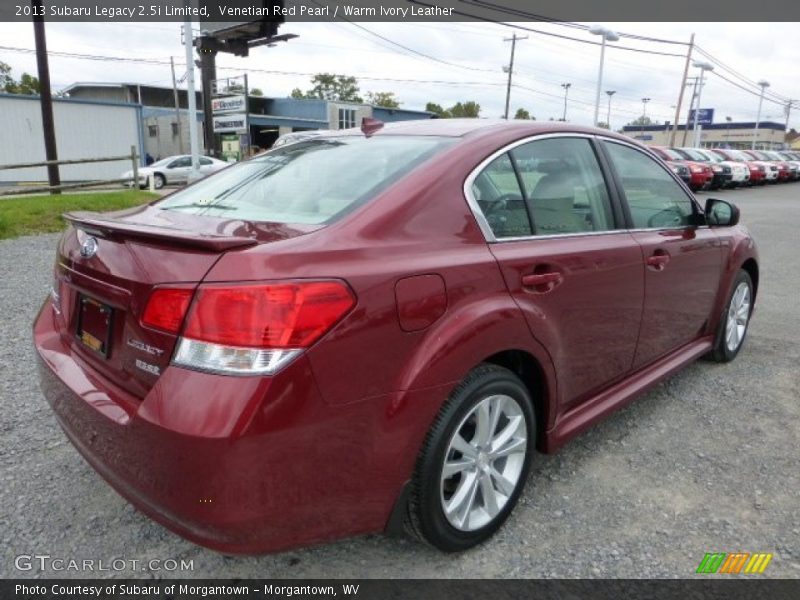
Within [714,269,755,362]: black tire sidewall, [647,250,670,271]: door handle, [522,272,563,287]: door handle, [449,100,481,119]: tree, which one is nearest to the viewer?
[522,272,563,287]: door handle

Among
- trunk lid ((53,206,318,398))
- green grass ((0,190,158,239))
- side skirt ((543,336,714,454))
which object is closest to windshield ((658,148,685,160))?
green grass ((0,190,158,239))

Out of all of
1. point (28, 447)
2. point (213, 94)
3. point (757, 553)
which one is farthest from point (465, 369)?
point (213, 94)

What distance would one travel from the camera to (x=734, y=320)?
441 centimetres

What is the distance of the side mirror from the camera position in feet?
12.4

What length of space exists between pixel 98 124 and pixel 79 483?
1344 inches

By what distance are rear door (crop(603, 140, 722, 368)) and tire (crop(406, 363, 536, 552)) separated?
3.65 ft

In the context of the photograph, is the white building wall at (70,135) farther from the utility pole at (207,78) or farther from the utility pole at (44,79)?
the utility pole at (44,79)

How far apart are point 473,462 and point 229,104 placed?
20.3 metres

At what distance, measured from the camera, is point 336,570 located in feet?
7.43

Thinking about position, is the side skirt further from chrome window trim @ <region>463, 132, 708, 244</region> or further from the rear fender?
chrome window trim @ <region>463, 132, 708, 244</region>

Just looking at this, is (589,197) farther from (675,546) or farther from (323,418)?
(323,418)

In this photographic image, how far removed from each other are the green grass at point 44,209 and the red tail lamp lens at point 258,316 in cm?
856

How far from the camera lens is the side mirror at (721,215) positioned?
3787mm

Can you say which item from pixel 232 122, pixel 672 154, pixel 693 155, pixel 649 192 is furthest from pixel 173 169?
pixel 649 192
